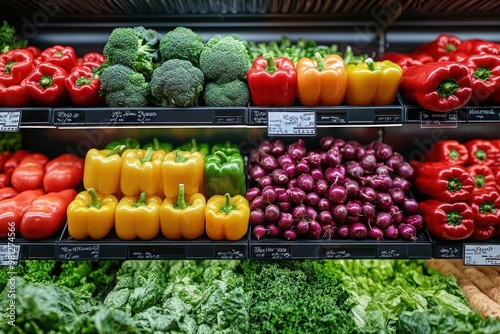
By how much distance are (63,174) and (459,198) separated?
2.24 meters

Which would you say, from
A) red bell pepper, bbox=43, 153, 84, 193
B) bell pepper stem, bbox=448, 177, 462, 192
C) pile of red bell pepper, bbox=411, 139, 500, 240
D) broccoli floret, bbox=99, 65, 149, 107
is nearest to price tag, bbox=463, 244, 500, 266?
pile of red bell pepper, bbox=411, 139, 500, 240

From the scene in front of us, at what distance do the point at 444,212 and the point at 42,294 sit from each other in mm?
1984

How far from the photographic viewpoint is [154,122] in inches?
80.6

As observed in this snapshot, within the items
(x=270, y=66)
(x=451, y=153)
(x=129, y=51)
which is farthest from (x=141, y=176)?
(x=451, y=153)

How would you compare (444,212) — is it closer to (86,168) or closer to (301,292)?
(301,292)

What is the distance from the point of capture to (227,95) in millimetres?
2121

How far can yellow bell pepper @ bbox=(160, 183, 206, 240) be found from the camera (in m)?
2.11

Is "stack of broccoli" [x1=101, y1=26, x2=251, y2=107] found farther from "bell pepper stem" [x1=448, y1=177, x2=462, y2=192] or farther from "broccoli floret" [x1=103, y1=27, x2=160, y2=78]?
"bell pepper stem" [x1=448, y1=177, x2=462, y2=192]

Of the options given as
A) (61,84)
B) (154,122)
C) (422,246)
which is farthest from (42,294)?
(422,246)

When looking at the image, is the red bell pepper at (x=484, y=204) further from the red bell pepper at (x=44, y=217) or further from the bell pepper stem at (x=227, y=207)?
the red bell pepper at (x=44, y=217)

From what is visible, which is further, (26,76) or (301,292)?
(26,76)

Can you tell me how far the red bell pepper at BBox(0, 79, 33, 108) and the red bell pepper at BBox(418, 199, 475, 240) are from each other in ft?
7.41

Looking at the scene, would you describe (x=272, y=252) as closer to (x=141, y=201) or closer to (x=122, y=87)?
(x=141, y=201)

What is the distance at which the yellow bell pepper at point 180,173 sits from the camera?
7.16 ft
